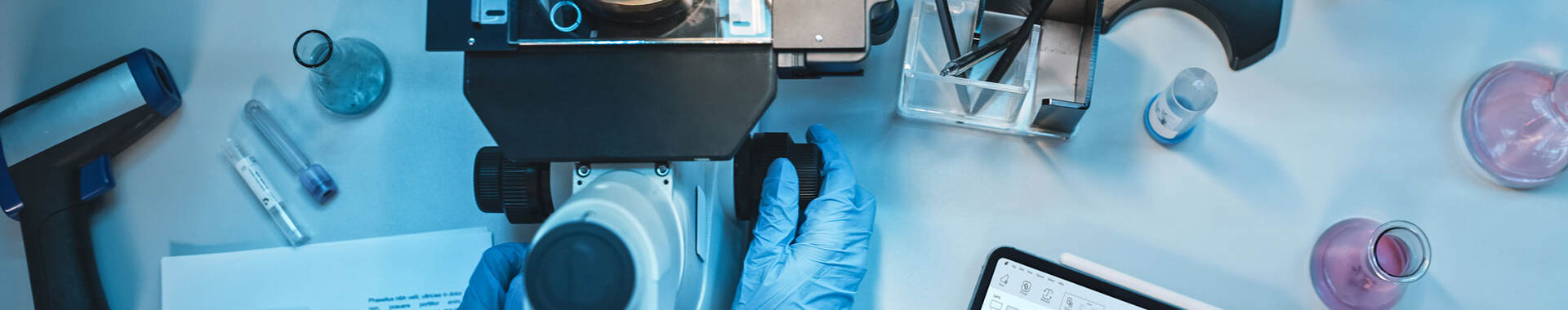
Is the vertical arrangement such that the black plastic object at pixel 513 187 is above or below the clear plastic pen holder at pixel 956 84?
below

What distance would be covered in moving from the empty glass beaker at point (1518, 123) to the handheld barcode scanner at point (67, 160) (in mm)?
1481

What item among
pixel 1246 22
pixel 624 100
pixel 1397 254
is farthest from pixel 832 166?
pixel 1397 254

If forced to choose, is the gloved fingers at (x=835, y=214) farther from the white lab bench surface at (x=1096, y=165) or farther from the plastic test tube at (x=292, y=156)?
the plastic test tube at (x=292, y=156)

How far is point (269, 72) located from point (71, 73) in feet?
0.82

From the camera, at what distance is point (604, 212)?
1.76 ft

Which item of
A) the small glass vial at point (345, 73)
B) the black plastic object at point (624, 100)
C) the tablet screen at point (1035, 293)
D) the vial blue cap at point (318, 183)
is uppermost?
the small glass vial at point (345, 73)

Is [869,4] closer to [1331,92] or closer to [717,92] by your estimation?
[717,92]

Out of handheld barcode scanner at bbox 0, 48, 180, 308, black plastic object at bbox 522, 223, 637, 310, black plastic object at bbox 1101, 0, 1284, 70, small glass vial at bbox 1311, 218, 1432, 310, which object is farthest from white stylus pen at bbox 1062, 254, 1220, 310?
handheld barcode scanner at bbox 0, 48, 180, 308

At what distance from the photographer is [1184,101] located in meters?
0.82

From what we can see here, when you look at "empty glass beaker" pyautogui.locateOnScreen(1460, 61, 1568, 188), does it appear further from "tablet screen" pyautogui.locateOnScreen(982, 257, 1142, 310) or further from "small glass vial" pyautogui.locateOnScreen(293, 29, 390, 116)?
"small glass vial" pyautogui.locateOnScreen(293, 29, 390, 116)

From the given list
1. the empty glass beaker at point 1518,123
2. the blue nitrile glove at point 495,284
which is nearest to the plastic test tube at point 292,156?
the blue nitrile glove at point 495,284

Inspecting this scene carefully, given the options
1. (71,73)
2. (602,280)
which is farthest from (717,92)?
(71,73)

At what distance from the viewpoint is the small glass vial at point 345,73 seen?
0.88m

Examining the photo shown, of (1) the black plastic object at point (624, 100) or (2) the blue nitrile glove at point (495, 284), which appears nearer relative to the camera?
(1) the black plastic object at point (624, 100)
